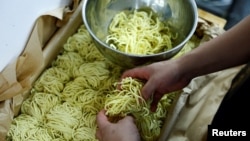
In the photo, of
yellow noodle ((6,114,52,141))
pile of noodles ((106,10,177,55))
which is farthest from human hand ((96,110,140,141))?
pile of noodles ((106,10,177,55))

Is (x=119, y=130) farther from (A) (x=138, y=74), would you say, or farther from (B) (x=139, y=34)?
(B) (x=139, y=34)

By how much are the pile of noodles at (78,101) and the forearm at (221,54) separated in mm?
176

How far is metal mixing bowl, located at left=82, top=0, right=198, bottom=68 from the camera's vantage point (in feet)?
4.02

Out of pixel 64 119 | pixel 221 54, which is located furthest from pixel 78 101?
pixel 221 54

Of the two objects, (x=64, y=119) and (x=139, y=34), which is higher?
(x=139, y=34)

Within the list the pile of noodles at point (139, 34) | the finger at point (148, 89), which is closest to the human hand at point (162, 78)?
the finger at point (148, 89)

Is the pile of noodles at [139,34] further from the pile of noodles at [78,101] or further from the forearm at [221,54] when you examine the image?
the forearm at [221,54]

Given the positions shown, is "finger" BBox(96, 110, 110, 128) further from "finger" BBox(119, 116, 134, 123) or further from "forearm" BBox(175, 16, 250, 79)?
"forearm" BBox(175, 16, 250, 79)

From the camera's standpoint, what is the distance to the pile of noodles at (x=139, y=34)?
134 cm

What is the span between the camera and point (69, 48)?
4.58ft

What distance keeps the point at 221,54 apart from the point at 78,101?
0.56 m

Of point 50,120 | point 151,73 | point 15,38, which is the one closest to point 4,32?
point 15,38

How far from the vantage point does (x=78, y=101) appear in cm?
128

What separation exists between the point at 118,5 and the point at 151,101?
514 millimetres
